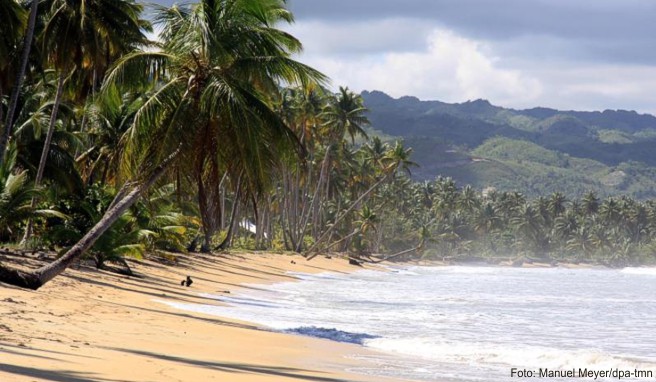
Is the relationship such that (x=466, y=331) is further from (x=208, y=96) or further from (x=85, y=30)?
(x=85, y=30)

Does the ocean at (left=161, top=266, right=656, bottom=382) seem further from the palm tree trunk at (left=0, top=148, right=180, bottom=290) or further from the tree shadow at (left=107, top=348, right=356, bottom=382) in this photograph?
the palm tree trunk at (left=0, top=148, right=180, bottom=290)

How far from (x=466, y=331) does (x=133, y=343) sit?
34.5ft

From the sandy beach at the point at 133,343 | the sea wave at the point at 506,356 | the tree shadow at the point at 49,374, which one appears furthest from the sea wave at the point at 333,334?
the tree shadow at the point at 49,374

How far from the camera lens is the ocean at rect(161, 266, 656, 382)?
45.9 ft

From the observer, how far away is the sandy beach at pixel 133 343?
910cm

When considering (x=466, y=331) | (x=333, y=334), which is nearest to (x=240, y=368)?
(x=333, y=334)

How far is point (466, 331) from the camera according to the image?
2019cm

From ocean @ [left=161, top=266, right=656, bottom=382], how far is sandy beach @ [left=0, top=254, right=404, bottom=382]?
3.63ft

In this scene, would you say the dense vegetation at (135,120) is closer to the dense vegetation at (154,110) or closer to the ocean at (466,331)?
the dense vegetation at (154,110)

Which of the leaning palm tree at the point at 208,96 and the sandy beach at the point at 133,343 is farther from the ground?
the leaning palm tree at the point at 208,96

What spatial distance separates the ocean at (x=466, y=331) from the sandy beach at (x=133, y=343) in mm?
1105

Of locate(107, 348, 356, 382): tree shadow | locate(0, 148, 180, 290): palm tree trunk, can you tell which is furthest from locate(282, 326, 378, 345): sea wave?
locate(107, 348, 356, 382): tree shadow

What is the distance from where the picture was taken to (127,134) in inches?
609

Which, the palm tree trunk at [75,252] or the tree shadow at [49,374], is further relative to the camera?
the palm tree trunk at [75,252]
